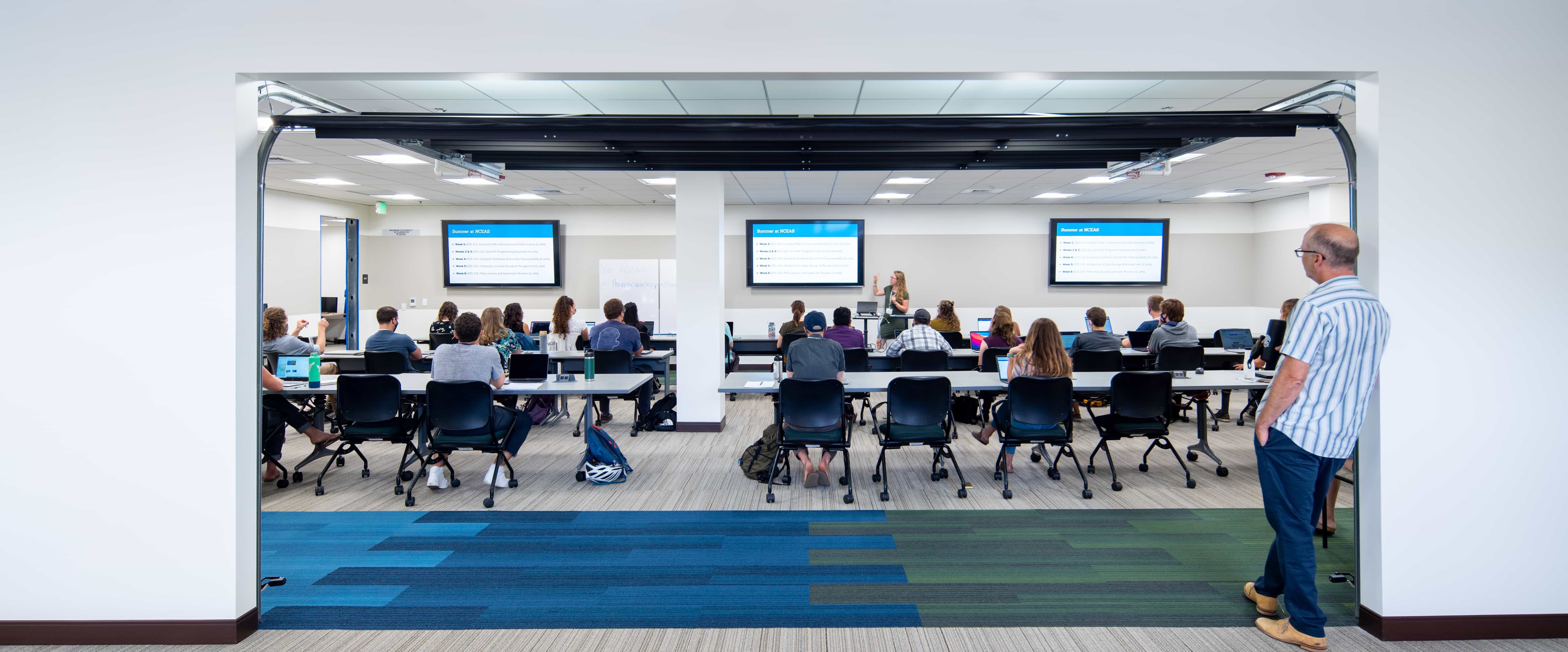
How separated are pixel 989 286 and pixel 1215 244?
11.8ft

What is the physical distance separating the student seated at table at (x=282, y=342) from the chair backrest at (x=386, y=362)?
252 mm

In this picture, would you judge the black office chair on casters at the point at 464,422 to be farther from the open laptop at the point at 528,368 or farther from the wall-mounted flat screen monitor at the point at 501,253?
the wall-mounted flat screen monitor at the point at 501,253

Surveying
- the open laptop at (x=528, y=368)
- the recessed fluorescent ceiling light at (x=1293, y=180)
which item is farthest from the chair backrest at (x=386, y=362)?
the recessed fluorescent ceiling light at (x=1293, y=180)

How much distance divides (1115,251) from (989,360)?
5609mm

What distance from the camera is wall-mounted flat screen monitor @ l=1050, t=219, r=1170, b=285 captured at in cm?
1096

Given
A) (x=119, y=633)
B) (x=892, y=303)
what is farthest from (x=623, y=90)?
(x=892, y=303)

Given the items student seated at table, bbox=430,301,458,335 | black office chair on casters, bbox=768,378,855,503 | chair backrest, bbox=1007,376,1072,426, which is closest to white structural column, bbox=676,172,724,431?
black office chair on casters, bbox=768,378,855,503

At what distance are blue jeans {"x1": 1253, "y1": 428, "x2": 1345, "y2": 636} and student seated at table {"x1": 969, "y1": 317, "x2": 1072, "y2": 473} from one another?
1.98 m

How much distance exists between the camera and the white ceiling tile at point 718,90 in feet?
14.6

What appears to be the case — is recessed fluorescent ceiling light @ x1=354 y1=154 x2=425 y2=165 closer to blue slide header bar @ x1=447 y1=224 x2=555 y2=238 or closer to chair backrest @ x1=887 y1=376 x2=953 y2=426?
blue slide header bar @ x1=447 y1=224 x2=555 y2=238

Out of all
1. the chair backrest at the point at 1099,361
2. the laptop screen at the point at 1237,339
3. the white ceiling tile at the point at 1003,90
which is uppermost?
the white ceiling tile at the point at 1003,90

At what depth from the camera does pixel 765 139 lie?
3777 millimetres

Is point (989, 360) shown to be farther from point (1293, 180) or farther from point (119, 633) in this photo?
point (119, 633)

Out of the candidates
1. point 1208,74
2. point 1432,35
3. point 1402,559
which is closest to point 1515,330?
point 1402,559
